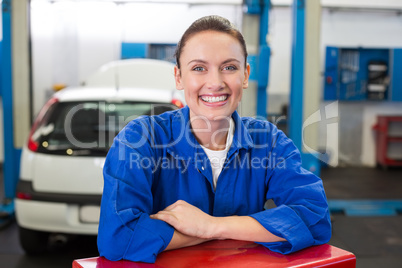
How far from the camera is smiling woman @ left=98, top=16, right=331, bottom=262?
1.02 m

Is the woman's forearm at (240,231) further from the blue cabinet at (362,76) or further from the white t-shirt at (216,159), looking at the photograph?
the blue cabinet at (362,76)

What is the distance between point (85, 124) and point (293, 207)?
1.76m

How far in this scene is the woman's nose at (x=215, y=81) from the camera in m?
1.17

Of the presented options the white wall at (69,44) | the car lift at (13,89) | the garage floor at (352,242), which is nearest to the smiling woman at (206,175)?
the garage floor at (352,242)

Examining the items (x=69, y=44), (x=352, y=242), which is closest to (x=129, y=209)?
(x=352, y=242)

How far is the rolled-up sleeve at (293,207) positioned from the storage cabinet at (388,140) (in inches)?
227

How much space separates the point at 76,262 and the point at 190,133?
21.2 inches

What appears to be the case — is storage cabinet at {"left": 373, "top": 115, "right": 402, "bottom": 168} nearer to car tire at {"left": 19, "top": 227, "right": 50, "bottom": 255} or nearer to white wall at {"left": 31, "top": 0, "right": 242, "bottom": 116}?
white wall at {"left": 31, "top": 0, "right": 242, "bottom": 116}

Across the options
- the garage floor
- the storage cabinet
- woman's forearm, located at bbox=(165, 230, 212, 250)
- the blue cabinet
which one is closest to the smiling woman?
woman's forearm, located at bbox=(165, 230, 212, 250)

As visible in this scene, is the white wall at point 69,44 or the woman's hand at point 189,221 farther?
the white wall at point 69,44

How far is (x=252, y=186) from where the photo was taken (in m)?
1.28

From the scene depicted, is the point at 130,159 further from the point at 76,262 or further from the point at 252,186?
the point at 252,186

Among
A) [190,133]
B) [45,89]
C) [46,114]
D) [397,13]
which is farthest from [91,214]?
[397,13]

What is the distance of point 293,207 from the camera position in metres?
1.13
